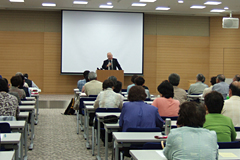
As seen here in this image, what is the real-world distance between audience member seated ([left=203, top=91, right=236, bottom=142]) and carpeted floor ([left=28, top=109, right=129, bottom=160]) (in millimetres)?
2529

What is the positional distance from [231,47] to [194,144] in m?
14.6

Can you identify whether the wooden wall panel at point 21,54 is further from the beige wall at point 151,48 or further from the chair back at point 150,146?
the chair back at point 150,146

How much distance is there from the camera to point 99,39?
1454cm

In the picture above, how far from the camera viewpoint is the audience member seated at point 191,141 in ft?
7.50

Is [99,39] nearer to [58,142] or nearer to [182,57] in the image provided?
[182,57]

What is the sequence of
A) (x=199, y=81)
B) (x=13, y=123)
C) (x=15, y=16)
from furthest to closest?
(x=15, y=16) → (x=199, y=81) → (x=13, y=123)

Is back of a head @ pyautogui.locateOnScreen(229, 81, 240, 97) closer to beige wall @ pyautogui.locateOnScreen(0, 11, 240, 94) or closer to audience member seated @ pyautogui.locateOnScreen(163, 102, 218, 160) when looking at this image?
audience member seated @ pyautogui.locateOnScreen(163, 102, 218, 160)

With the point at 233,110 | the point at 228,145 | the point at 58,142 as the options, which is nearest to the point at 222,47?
the point at 58,142

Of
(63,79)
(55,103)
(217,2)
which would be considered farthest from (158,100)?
(63,79)

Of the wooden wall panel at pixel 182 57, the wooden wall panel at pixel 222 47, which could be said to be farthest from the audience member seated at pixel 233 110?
the wooden wall panel at pixel 222 47

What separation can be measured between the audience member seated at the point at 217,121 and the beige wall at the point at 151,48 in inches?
483

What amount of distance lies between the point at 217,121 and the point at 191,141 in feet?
2.83

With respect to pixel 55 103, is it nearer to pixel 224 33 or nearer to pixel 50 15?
pixel 50 15

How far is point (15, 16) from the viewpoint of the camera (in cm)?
1467
